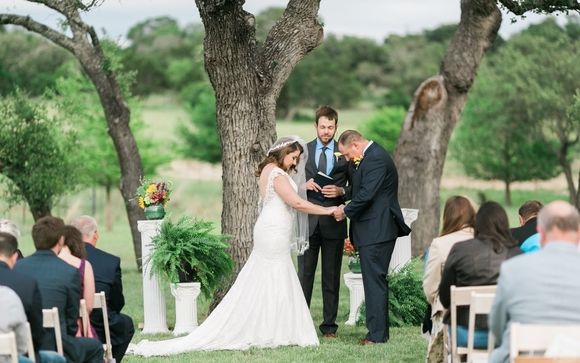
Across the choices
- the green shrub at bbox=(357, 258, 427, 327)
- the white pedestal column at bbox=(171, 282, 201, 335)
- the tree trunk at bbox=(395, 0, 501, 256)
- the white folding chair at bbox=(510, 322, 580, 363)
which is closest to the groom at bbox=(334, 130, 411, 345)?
the green shrub at bbox=(357, 258, 427, 327)

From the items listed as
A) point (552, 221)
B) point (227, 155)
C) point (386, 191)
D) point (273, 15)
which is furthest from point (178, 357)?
point (273, 15)

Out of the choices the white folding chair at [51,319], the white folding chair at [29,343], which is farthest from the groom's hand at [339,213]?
the white folding chair at [29,343]

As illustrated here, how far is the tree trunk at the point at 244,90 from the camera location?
43.6 ft

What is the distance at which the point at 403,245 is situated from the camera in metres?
13.7

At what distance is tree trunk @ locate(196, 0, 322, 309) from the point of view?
13.3 meters

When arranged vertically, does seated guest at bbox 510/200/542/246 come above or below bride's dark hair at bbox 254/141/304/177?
below

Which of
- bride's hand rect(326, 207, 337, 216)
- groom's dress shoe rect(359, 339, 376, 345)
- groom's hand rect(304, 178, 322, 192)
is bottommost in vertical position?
groom's dress shoe rect(359, 339, 376, 345)

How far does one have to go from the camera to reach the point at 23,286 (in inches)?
281

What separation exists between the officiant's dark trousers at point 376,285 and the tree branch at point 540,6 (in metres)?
4.53

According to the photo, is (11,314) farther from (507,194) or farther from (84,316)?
(507,194)

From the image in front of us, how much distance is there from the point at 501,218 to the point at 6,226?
319 cm

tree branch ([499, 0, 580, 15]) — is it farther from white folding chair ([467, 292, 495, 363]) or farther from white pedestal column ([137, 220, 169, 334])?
white folding chair ([467, 292, 495, 363])

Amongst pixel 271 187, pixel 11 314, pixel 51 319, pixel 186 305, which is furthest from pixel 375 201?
pixel 11 314

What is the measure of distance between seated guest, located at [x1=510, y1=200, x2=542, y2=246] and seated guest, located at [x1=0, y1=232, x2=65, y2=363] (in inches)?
163
